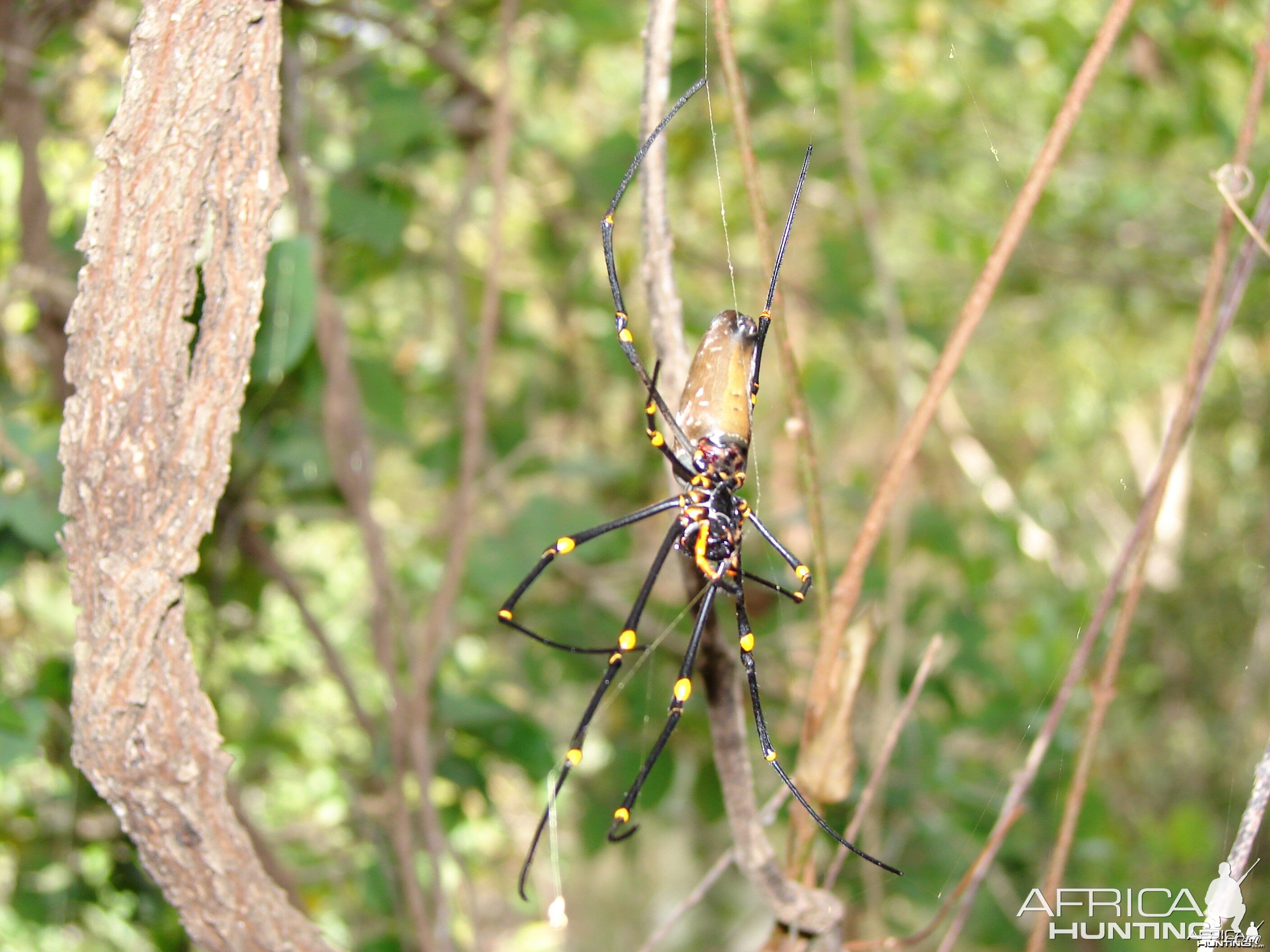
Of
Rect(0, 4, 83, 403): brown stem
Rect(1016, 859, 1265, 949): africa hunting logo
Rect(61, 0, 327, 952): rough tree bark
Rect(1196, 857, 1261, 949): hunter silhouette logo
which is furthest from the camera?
Rect(1016, 859, 1265, 949): africa hunting logo

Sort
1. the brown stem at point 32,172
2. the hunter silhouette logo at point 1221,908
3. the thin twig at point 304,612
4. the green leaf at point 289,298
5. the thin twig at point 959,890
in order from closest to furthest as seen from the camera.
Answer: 1. the hunter silhouette logo at point 1221,908
2. the thin twig at point 959,890
3. the green leaf at point 289,298
4. the brown stem at point 32,172
5. the thin twig at point 304,612

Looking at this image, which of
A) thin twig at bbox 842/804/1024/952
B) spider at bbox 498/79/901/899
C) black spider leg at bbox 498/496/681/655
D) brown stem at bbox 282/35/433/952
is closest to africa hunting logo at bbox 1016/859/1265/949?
thin twig at bbox 842/804/1024/952

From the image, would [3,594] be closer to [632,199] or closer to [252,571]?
[252,571]

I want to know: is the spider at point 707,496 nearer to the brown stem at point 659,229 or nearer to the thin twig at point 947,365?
the brown stem at point 659,229

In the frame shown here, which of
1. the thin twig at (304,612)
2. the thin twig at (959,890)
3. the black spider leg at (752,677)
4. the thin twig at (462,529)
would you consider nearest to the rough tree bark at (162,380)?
the black spider leg at (752,677)

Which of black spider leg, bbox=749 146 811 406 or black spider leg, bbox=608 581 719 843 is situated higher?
black spider leg, bbox=749 146 811 406

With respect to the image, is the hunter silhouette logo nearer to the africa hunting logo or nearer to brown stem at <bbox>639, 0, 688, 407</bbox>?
the africa hunting logo
